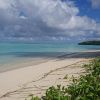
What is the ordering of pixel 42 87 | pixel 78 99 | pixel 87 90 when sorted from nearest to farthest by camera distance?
pixel 78 99
pixel 87 90
pixel 42 87

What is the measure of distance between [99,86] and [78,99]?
921mm

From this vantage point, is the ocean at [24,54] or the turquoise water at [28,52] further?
the turquoise water at [28,52]

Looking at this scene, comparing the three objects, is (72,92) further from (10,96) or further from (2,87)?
(2,87)

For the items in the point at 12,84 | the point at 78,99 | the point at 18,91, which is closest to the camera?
the point at 78,99

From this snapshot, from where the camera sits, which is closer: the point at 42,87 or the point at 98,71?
the point at 42,87

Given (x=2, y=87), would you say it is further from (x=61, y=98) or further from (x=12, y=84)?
(x=61, y=98)

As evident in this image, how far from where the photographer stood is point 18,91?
7.21m

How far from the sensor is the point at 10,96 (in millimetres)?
6730

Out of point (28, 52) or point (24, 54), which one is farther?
point (28, 52)

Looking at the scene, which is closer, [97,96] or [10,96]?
[97,96]

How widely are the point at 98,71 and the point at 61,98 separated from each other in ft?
12.3

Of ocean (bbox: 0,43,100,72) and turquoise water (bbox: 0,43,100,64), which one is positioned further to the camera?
turquoise water (bbox: 0,43,100,64)

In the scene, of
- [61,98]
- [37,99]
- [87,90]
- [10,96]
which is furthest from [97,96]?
[10,96]

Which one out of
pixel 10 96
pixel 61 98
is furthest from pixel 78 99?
pixel 10 96
